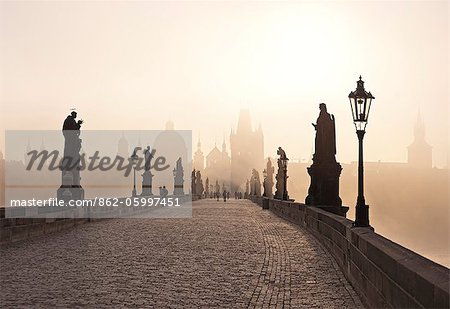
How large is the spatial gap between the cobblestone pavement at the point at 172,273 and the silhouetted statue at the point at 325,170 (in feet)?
15.5

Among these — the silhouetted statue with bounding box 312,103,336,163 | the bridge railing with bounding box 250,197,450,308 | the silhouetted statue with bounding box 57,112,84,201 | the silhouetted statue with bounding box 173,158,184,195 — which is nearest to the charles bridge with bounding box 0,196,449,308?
the bridge railing with bounding box 250,197,450,308

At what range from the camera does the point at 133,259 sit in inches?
589

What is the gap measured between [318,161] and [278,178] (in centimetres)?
3817

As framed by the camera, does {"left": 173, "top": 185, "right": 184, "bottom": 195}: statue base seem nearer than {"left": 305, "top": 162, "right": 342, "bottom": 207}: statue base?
No

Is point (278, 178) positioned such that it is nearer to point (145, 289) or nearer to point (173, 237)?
point (173, 237)

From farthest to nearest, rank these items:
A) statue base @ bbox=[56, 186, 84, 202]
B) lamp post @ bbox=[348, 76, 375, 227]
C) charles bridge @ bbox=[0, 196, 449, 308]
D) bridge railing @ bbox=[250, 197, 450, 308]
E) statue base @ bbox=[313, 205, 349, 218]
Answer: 1. statue base @ bbox=[56, 186, 84, 202]
2. statue base @ bbox=[313, 205, 349, 218]
3. lamp post @ bbox=[348, 76, 375, 227]
4. charles bridge @ bbox=[0, 196, 449, 308]
5. bridge railing @ bbox=[250, 197, 450, 308]

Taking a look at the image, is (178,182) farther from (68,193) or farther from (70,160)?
(68,193)

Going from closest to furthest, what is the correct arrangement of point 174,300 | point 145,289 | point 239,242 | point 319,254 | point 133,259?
1. point 174,300
2. point 145,289
3. point 133,259
4. point 319,254
5. point 239,242

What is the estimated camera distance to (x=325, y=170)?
25.5m

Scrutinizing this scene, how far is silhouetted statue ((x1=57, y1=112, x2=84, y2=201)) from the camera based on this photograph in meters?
30.2

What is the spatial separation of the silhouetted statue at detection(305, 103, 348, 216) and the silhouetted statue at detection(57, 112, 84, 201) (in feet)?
38.5

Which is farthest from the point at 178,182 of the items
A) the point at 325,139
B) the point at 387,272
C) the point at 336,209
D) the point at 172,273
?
the point at 387,272

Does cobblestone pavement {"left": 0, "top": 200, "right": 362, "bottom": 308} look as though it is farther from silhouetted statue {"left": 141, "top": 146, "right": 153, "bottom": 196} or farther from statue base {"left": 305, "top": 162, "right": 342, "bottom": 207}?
silhouetted statue {"left": 141, "top": 146, "right": 153, "bottom": 196}

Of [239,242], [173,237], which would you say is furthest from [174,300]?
[173,237]
